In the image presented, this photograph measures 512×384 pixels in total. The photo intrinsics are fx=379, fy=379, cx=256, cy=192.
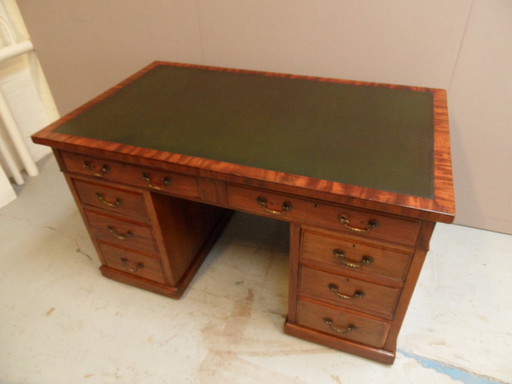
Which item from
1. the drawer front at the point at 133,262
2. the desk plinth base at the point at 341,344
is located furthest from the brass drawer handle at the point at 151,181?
the desk plinth base at the point at 341,344

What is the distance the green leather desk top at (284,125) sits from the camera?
3.36ft

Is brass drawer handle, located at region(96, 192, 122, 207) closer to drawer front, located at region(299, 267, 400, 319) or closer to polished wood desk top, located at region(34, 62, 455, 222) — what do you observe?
polished wood desk top, located at region(34, 62, 455, 222)

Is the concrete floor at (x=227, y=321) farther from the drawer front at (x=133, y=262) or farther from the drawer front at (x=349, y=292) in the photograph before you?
the drawer front at (x=349, y=292)

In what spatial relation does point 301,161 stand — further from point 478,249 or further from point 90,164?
point 478,249

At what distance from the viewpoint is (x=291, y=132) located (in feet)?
3.88

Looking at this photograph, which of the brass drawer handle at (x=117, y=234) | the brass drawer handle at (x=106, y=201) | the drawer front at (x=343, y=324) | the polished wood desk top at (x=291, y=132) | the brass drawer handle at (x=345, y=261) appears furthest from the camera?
the brass drawer handle at (x=117, y=234)

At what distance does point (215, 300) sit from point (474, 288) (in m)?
1.07

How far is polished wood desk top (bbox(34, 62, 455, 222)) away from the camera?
959 mm

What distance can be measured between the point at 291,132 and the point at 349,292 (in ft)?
1.75

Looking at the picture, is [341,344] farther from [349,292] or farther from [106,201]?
[106,201]

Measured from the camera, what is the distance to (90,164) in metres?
1.25

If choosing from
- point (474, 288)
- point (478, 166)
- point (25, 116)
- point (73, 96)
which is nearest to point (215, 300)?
point (474, 288)

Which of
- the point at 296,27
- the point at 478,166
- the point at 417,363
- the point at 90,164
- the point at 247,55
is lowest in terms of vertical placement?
the point at 417,363

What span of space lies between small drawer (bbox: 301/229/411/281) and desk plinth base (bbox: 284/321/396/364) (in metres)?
0.34
